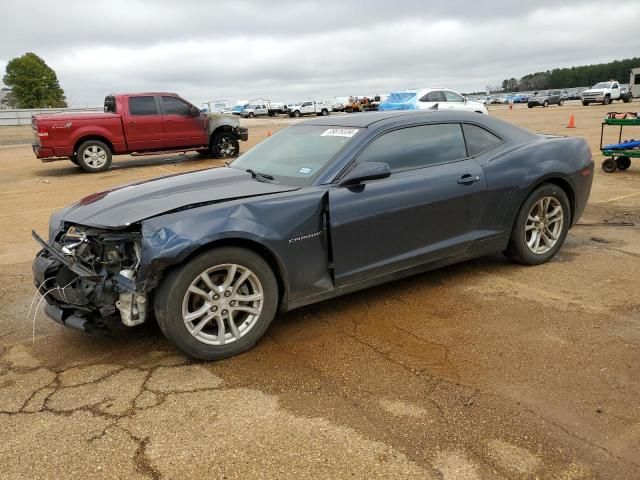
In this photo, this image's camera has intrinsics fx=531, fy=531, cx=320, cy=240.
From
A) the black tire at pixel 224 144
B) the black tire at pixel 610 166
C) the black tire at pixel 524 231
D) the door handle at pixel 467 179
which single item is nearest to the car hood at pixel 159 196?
the door handle at pixel 467 179

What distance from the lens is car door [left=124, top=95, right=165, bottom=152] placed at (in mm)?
13070

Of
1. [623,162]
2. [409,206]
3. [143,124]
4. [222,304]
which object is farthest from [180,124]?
[222,304]

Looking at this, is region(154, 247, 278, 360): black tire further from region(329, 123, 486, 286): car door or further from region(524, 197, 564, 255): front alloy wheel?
region(524, 197, 564, 255): front alloy wheel

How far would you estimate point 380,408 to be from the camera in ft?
9.20

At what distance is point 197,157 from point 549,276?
1246 centimetres

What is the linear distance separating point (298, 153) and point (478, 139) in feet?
5.19

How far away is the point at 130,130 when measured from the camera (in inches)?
514

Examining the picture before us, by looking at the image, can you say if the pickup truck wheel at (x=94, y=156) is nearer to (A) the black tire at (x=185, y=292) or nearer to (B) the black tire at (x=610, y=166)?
(A) the black tire at (x=185, y=292)

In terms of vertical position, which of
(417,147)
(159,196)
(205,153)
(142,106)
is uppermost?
(142,106)

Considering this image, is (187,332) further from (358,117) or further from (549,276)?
(549,276)

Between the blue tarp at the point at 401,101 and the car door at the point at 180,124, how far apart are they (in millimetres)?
10192

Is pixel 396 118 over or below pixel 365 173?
over

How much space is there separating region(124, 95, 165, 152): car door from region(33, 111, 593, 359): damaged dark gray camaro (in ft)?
30.8

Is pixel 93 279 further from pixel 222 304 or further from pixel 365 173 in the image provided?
pixel 365 173
